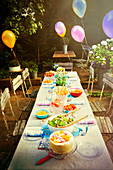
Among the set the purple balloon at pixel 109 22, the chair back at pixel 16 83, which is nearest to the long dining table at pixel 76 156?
the chair back at pixel 16 83

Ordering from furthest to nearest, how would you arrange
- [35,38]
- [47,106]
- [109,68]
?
[35,38] < [109,68] < [47,106]

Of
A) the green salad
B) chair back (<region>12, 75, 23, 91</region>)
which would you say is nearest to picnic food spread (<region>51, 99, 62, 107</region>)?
the green salad

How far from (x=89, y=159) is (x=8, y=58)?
19.3ft

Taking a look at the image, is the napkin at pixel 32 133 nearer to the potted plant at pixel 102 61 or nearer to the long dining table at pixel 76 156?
the long dining table at pixel 76 156

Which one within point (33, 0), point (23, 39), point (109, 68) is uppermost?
point (33, 0)

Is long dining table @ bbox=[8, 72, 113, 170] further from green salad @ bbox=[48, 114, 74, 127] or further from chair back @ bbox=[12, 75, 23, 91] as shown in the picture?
chair back @ bbox=[12, 75, 23, 91]

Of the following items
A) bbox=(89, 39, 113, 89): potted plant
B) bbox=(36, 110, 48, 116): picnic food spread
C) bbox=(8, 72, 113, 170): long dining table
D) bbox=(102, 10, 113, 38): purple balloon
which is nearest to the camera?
bbox=(8, 72, 113, 170): long dining table

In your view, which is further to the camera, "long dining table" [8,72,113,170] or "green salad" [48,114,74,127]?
"green salad" [48,114,74,127]

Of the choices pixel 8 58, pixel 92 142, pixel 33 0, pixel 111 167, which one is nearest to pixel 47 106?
pixel 92 142

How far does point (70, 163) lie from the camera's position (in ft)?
3.32

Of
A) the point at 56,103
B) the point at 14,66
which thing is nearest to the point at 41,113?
the point at 56,103

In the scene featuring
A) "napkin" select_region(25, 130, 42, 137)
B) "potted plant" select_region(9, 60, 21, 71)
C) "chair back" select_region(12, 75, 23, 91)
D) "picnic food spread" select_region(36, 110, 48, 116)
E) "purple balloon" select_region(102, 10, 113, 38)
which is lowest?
"potted plant" select_region(9, 60, 21, 71)

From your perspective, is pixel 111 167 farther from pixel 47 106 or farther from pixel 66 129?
pixel 47 106

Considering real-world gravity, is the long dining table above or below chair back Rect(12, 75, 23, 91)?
below
